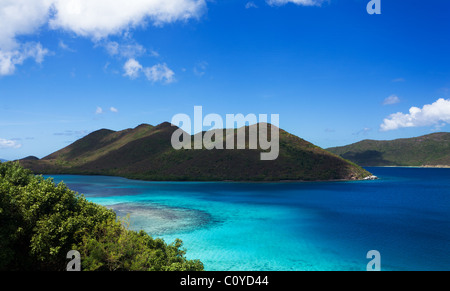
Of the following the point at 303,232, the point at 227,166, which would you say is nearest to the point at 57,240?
the point at 303,232

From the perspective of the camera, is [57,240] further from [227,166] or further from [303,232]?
[227,166]

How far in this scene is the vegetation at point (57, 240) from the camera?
15031 millimetres

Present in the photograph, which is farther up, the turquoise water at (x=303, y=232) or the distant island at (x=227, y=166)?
the distant island at (x=227, y=166)

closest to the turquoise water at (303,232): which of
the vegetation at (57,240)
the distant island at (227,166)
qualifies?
the vegetation at (57,240)

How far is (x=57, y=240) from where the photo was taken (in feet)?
51.9

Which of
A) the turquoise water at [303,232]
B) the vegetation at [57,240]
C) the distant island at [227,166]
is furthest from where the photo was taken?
the distant island at [227,166]

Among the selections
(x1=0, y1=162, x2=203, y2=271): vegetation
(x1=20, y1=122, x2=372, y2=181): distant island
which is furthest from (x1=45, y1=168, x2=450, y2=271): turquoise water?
(x1=20, y1=122, x2=372, y2=181): distant island

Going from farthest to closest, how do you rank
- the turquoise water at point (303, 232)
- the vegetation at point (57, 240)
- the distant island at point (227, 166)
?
the distant island at point (227, 166), the turquoise water at point (303, 232), the vegetation at point (57, 240)

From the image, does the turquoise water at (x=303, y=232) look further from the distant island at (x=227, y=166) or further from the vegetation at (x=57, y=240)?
the distant island at (x=227, y=166)

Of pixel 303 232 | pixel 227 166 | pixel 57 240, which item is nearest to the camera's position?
pixel 57 240

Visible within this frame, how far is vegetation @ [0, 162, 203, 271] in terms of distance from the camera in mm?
15031

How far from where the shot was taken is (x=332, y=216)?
1874 inches
